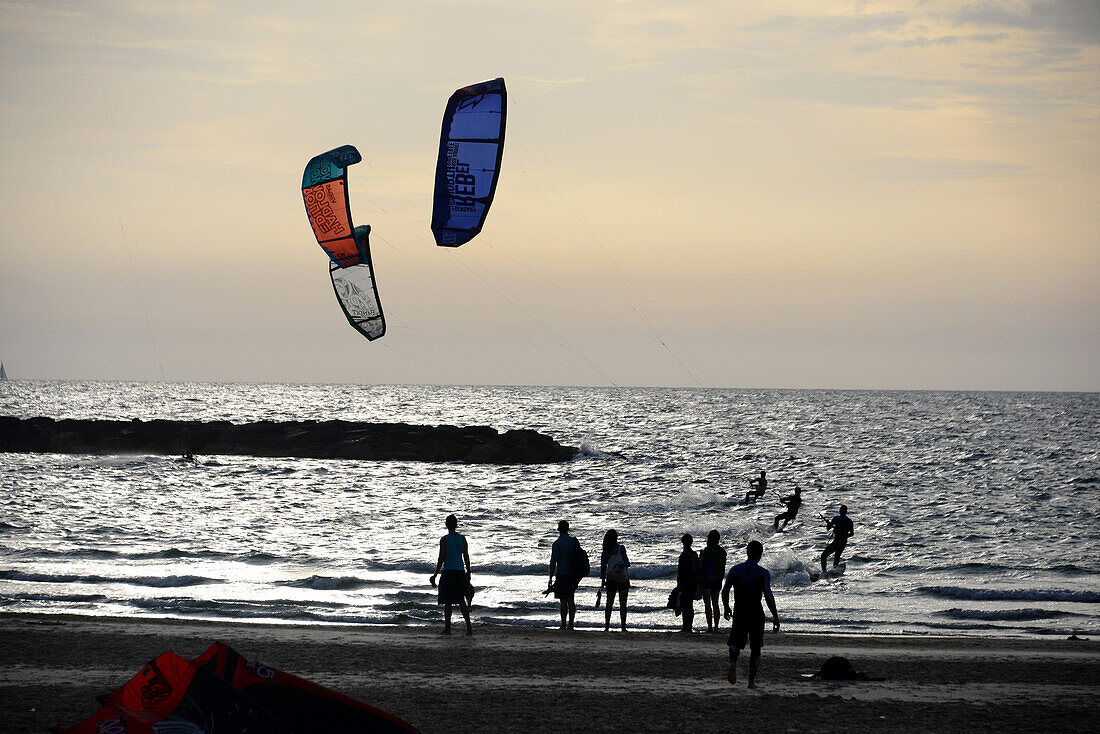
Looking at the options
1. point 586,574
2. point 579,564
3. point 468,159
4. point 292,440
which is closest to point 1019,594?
point 586,574

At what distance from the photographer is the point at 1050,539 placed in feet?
90.8

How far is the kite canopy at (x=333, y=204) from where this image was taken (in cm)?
1855

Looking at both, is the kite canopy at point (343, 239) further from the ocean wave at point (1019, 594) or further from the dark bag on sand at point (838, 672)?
the ocean wave at point (1019, 594)

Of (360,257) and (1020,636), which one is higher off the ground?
(360,257)

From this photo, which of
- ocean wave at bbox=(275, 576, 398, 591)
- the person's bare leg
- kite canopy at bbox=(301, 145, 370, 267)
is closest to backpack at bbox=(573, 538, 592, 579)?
the person's bare leg

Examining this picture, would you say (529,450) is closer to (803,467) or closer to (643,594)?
(803,467)

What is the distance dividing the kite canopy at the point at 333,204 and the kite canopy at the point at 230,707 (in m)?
12.6

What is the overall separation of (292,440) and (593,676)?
150 feet

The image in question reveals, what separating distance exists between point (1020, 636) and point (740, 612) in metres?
7.59

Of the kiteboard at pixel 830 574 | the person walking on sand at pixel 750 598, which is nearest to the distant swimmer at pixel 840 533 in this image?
the kiteboard at pixel 830 574

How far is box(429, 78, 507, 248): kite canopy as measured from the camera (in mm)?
16328

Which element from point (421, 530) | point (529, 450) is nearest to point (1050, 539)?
point (421, 530)

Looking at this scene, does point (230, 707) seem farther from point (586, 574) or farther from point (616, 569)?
point (616, 569)

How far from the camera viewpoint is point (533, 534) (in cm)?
2708
